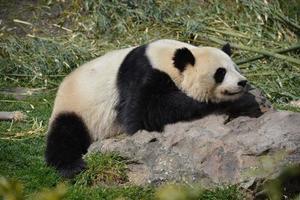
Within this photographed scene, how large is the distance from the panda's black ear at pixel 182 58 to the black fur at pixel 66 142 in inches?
41.1

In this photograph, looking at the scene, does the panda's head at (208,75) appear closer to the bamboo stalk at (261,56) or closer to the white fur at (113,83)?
the white fur at (113,83)

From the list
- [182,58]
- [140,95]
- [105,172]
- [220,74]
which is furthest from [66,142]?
[220,74]

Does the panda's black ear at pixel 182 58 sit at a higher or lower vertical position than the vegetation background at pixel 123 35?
higher

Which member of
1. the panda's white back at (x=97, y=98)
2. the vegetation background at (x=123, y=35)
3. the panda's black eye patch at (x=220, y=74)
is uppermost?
the panda's black eye patch at (x=220, y=74)

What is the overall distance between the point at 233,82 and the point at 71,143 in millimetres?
1541

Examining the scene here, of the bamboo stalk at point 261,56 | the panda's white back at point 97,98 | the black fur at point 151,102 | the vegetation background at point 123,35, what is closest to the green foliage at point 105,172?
the black fur at point 151,102

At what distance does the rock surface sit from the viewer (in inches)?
178

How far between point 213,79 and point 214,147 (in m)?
0.64

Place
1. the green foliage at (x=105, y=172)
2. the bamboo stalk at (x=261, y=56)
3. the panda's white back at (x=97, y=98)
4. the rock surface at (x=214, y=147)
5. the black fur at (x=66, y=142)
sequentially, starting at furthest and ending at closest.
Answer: the bamboo stalk at (x=261, y=56), the panda's white back at (x=97, y=98), the black fur at (x=66, y=142), the green foliage at (x=105, y=172), the rock surface at (x=214, y=147)

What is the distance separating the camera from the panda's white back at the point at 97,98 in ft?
17.7

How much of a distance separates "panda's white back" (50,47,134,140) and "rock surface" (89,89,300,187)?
275 millimetres

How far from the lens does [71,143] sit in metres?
5.33

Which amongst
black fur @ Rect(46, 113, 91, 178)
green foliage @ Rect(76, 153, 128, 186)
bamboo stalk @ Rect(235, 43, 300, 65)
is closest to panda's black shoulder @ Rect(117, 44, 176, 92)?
black fur @ Rect(46, 113, 91, 178)

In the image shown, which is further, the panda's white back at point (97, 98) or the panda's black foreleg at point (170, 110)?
the panda's white back at point (97, 98)
